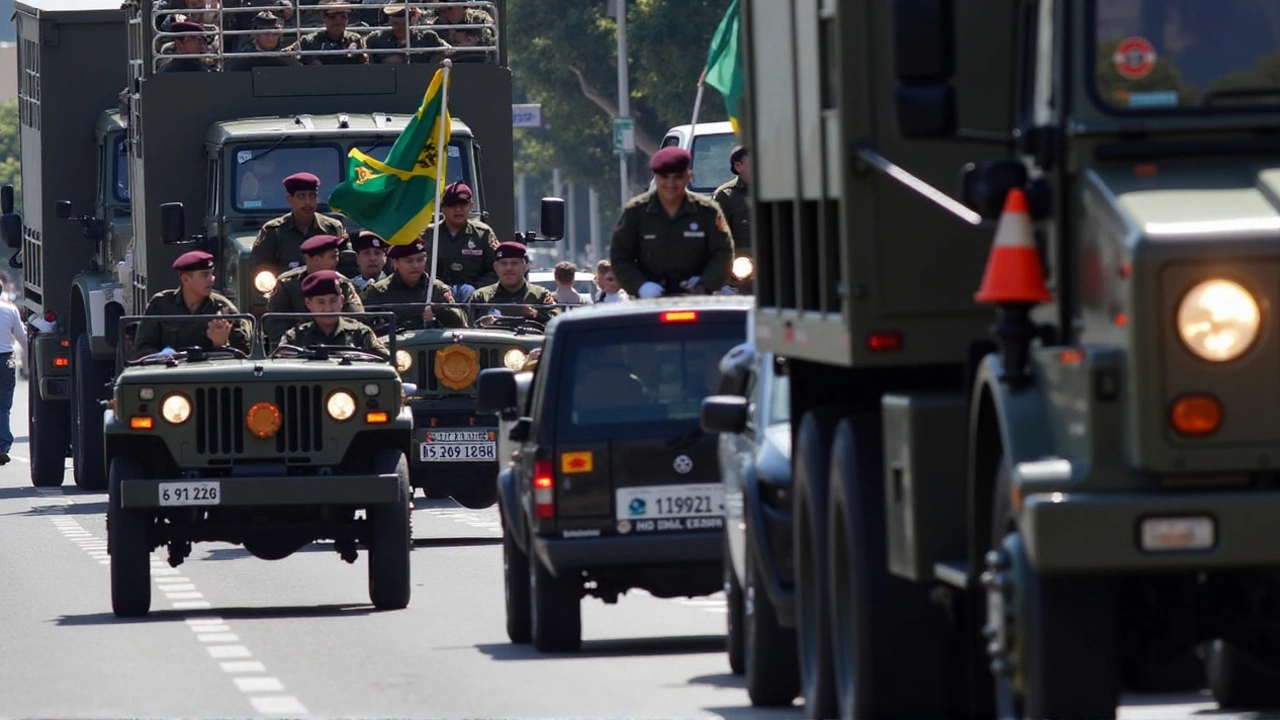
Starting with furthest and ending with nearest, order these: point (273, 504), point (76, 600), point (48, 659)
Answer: point (76, 600) → point (273, 504) → point (48, 659)

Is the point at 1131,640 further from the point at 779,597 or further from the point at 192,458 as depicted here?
the point at 192,458

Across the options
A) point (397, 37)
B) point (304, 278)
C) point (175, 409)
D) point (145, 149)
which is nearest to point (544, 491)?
point (175, 409)

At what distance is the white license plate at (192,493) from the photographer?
16.1 metres

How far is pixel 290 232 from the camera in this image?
891 inches

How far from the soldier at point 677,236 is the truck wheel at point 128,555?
313 centimetres

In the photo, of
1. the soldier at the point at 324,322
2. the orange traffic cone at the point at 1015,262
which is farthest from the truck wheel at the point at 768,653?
the soldier at the point at 324,322

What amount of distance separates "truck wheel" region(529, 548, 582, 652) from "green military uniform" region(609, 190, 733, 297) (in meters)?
3.77

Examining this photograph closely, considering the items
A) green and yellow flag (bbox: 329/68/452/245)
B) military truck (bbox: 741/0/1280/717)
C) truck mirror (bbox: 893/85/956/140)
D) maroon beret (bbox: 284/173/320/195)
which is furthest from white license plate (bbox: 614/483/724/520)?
A: maroon beret (bbox: 284/173/320/195)

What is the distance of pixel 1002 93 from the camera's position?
31.1ft

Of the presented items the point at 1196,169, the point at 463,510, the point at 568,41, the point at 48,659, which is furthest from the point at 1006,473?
the point at 568,41

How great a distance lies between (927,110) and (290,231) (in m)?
14.9

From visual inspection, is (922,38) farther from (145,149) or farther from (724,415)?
(145,149)

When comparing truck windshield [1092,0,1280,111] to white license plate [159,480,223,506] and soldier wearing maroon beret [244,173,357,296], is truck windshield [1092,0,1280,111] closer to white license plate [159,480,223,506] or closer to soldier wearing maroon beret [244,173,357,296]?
white license plate [159,480,223,506]

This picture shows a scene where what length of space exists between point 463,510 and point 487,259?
8.18 ft
